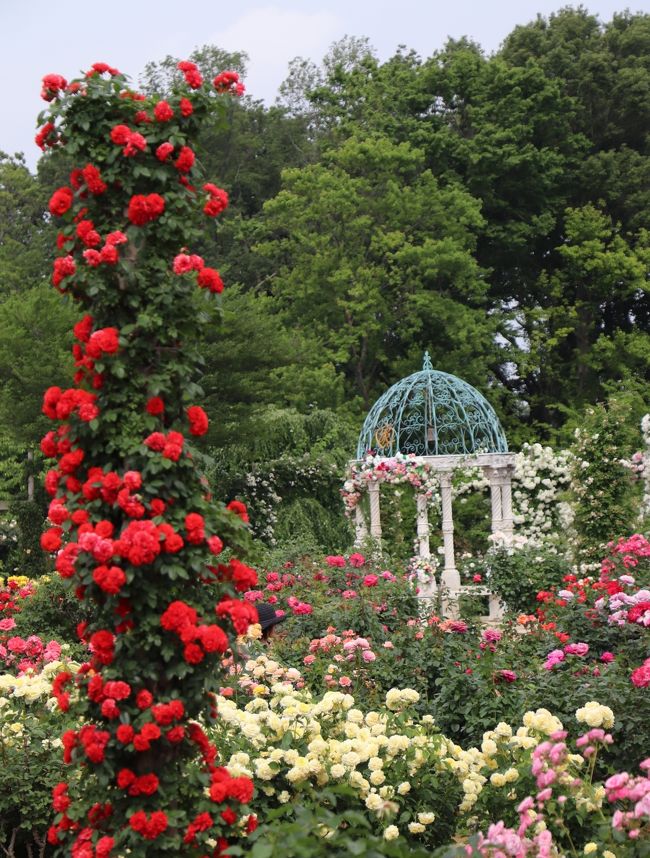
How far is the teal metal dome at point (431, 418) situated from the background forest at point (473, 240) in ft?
16.6

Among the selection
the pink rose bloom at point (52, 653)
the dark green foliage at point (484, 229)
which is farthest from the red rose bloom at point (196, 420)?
the dark green foliage at point (484, 229)

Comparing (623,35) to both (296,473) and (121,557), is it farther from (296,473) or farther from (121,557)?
(121,557)

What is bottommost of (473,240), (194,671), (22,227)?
(194,671)

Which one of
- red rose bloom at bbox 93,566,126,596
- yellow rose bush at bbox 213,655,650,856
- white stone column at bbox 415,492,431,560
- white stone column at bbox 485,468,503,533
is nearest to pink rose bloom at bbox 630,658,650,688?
yellow rose bush at bbox 213,655,650,856

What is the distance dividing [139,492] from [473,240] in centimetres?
2061

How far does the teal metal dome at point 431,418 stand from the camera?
1451cm

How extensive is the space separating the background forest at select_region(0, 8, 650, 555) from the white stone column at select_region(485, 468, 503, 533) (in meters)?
5.40

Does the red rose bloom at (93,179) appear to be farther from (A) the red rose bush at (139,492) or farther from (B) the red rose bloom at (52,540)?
(B) the red rose bloom at (52,540)

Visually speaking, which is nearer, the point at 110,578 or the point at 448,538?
the point at 110,578

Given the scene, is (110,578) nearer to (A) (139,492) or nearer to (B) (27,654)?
(A) (139,492)

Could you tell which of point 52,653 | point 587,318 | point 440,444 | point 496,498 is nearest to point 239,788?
point 52,653

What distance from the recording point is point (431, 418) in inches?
576

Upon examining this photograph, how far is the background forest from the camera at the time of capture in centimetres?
2252

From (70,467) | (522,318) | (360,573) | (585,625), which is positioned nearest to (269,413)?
(522,318)
